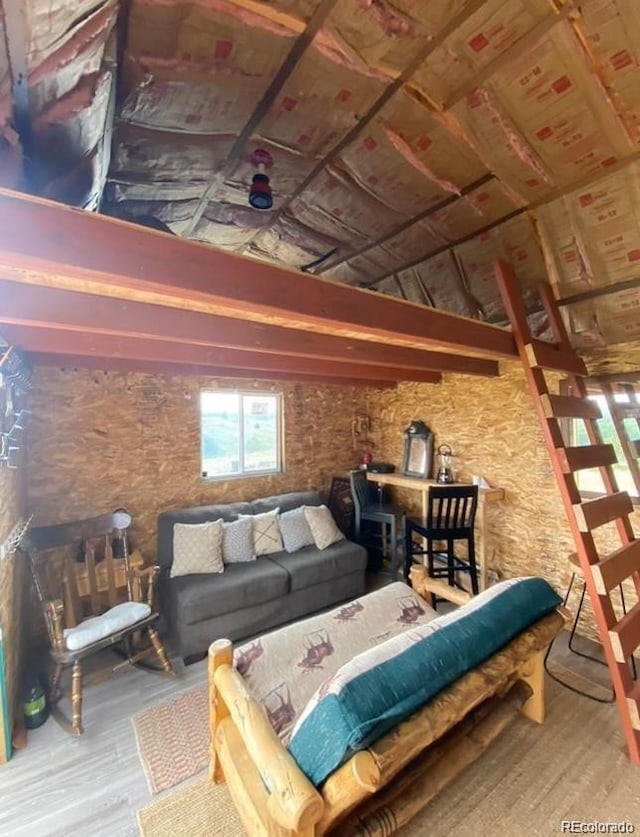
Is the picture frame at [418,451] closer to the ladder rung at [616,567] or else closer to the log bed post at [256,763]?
the ladder rung at [616,567]

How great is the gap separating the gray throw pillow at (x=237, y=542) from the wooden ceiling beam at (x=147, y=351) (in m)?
1.58

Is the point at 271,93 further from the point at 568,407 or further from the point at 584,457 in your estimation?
the point at 584,457

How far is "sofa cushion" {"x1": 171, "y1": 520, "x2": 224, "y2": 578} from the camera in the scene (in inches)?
121

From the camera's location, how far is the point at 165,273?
114 centimetres

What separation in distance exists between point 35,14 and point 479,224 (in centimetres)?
217

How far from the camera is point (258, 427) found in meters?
4.31

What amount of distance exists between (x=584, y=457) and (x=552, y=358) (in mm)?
632

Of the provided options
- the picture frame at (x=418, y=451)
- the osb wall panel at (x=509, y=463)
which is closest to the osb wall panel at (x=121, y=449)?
the picture frame at (x=418, y=451)

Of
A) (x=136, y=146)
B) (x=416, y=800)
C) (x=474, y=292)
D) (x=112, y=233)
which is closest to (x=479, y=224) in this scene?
(x=474, y=292)

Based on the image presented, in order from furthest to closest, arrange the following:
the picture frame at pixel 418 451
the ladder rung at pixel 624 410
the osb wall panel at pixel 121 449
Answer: the picture frame at pixel 418 451
the osb wall panel at pixel 121 449
the ladder rung at pixel 624 410

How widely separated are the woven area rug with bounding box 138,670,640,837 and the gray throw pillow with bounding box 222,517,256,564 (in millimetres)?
1623

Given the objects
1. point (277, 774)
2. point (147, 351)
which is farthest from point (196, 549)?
point (277, 774)

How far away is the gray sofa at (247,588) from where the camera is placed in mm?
2807

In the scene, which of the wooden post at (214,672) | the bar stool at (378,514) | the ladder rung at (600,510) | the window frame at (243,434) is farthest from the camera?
the bar stool at (378,514)
